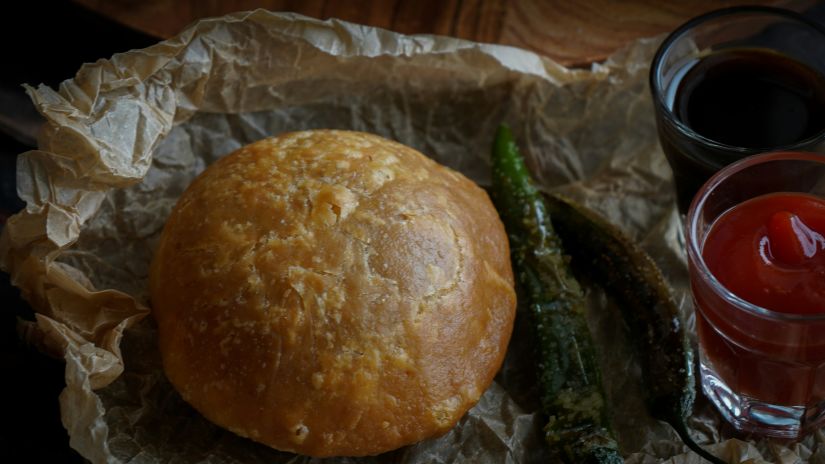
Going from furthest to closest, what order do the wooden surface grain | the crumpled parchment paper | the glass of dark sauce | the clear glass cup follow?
the wooden surface grain, the glass of dark sauce, the crumpled parchment paper, the clear glass cup

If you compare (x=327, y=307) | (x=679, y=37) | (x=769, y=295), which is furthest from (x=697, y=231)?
(x=327, y=307)

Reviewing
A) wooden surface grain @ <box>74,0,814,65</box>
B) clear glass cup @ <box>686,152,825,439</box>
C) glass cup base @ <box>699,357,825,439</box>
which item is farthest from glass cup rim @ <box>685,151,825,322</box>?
wooden surface grain @ <box>74,0,814,65</box>

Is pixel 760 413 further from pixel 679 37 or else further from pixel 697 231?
pixel 679 37

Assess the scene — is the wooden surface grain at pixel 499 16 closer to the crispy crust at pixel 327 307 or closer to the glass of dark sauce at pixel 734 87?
the glass of dark sauce at pixel 734 87

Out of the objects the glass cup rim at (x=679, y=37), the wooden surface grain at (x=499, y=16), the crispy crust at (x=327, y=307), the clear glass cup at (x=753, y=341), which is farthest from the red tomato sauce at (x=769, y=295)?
the wooden surface grain at (x=499, y=16)

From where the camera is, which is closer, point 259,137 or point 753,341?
point 753,341

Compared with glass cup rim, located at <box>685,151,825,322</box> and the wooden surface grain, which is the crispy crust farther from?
the wooden surface grain

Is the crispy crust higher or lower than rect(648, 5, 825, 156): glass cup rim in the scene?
lower
